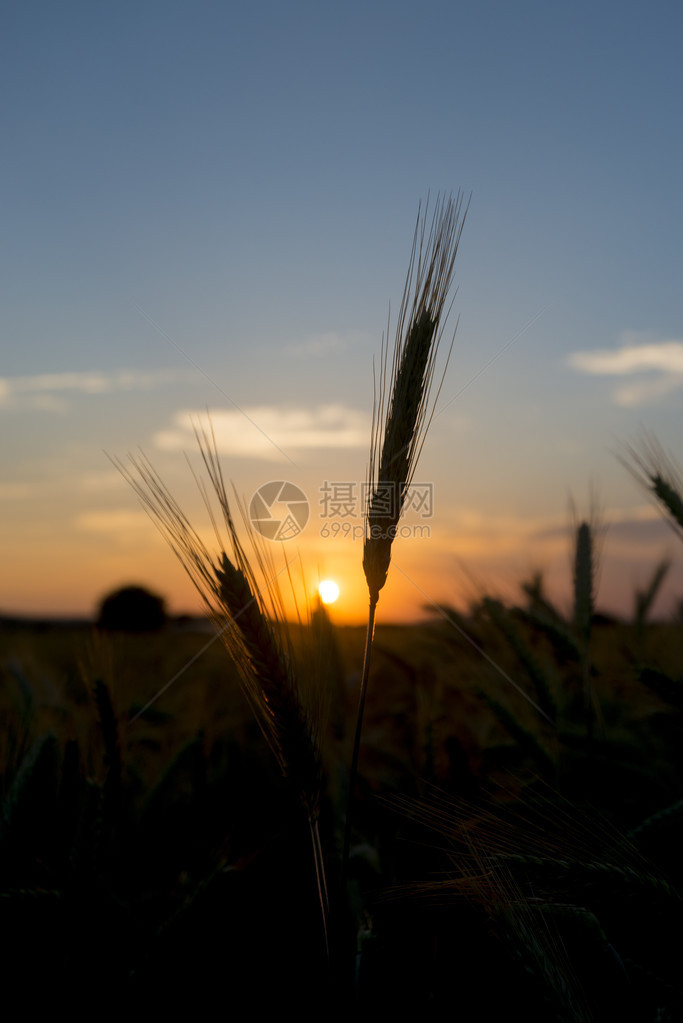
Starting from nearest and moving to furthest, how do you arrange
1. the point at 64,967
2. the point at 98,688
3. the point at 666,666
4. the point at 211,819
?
1. the point at 64,967
2. the point at 98,688
3. the point at 211,819
4. the point at 666,666

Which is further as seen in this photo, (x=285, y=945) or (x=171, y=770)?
(x=171, y=770)

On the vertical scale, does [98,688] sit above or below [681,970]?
above

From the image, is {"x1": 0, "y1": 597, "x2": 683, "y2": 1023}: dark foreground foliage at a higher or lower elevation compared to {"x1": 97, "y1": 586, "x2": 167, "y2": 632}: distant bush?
lower

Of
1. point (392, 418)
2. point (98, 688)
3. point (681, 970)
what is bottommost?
point (681, 970)

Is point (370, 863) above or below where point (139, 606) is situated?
below

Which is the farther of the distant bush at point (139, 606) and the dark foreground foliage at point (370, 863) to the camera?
the distant bush at point (139, 606)

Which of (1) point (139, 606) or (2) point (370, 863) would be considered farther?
(1) point (139, 606)

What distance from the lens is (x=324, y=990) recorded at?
45.1 inches

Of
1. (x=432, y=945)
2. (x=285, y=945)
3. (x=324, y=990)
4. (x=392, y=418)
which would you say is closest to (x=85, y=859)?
(x=285, y=945)

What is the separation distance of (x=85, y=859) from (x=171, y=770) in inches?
20.7

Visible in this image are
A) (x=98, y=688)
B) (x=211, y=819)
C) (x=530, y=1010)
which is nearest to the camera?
(x=530, y=1010)

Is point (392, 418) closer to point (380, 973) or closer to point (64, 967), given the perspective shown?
point (380, 973)

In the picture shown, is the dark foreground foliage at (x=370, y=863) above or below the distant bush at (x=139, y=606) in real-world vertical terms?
below

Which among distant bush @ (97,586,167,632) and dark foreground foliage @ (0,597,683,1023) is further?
distant bush @ (97,586,167,632)
